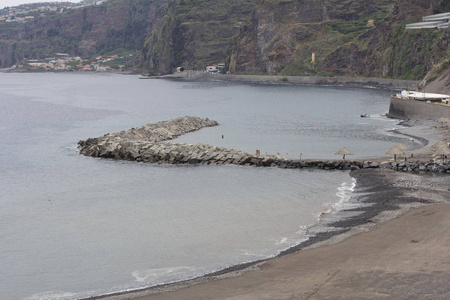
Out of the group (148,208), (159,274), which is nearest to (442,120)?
(148,208)

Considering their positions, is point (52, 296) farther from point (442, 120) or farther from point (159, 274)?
point (442, 120)

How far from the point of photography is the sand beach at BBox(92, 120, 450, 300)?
2525 cm

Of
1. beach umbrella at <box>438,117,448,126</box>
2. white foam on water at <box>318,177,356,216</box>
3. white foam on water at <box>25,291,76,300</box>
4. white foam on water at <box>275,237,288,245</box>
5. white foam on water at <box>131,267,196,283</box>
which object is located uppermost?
beach umbrella at <box>438,117,448,126</box>

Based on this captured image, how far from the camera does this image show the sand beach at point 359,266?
994 inches

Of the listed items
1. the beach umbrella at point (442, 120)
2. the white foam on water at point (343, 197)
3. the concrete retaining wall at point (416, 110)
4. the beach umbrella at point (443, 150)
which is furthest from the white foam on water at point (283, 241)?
the concrete retaining wall at point (416, 110)

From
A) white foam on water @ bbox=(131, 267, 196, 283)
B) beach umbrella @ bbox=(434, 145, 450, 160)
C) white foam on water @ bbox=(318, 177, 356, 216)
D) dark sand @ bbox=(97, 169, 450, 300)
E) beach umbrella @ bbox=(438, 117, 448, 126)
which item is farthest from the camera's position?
beach umbrella @ bbox=(438, 117, 448, 126)

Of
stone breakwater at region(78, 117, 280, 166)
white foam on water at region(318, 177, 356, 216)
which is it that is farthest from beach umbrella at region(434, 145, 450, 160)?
stone breakwater at region(78, 117, 280, 166)

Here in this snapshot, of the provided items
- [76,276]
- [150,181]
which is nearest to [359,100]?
[150,181]

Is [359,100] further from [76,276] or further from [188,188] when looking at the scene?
[76,276]

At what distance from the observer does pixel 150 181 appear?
5625cm

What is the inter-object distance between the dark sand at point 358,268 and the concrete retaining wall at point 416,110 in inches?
2113

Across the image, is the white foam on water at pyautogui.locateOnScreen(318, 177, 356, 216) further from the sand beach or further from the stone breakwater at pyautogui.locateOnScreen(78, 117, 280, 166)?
the stone breakwater at pyautogui.locateOnScreen(78, 117, 280, 166)

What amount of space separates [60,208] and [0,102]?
130508 millimetres

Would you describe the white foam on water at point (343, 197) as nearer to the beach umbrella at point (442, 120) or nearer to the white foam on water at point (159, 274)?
the white foam on water at point (159, 274)
